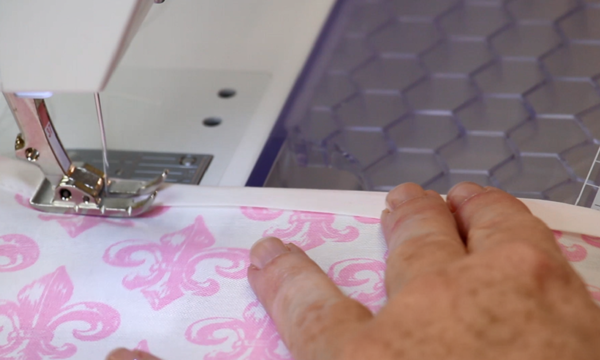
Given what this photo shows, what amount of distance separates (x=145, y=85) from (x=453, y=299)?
609mm

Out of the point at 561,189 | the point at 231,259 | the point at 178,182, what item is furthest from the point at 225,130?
the point at 561,189

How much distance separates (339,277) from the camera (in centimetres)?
54

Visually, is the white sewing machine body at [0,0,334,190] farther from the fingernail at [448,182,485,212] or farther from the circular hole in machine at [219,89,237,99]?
the fingernail at [448,182,485,212]

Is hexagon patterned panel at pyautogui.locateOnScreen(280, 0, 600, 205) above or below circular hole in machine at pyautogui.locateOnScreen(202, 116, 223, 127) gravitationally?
above

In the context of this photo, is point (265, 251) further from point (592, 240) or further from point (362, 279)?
point (592, 240)

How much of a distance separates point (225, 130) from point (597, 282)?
0.45 metres

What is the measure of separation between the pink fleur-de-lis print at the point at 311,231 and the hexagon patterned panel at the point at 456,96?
17cm

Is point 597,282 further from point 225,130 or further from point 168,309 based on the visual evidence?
point 225,130

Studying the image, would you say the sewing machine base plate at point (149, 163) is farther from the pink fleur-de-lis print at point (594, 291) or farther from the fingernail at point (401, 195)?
the pink fleur-de-lis print at point (594, 291)

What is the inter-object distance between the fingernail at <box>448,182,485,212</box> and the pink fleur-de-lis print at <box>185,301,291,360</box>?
0.62ft

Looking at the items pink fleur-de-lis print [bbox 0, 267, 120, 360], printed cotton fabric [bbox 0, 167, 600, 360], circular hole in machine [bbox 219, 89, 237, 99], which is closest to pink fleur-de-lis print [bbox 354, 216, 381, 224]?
printed cotton fabric [bbox 0, 167, 600, 360]

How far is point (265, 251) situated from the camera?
21.8 inches

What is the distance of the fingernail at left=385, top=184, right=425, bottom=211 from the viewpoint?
0.58 metres

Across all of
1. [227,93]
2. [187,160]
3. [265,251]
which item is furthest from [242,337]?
[227,93]
